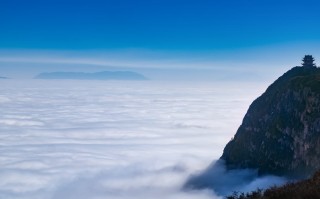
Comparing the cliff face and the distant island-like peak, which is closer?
the cliff face

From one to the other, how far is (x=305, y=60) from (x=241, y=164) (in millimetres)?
40531

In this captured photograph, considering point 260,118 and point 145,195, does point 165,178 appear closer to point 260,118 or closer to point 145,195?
point 145,195

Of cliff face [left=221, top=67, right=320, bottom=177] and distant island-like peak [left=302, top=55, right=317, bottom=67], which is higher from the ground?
distant island-like peak [left=302, top=55, right=317, bottom=67]

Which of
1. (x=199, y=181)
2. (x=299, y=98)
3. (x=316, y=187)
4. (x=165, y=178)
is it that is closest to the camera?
(x=316, y=187)

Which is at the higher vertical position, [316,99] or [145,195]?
[316,99]

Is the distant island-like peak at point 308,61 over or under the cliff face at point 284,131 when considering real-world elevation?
over

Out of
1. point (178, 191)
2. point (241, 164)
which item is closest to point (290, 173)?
point (241, 164)

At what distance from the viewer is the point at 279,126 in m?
125

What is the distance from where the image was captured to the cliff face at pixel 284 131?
356 feet

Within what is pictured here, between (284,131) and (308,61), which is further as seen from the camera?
(308,61)

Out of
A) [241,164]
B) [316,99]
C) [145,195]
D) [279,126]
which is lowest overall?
[145,195]

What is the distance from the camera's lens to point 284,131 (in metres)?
122

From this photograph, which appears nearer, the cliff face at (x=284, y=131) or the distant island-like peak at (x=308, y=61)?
the cliff face at (x=284, y=131)

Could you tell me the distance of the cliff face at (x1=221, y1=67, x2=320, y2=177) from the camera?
108438 millimetres
